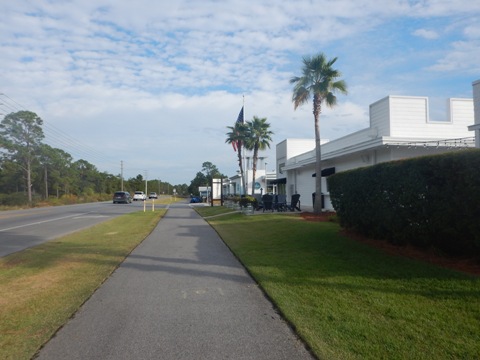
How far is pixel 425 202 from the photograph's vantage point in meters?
8.43

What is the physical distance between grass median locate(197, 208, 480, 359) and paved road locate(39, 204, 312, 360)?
0.32 m

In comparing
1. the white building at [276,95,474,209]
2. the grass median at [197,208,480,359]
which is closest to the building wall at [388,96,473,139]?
the white building at [276,95,474,209]

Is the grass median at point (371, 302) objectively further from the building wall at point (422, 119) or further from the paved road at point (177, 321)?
the building wall at point (422, 119)

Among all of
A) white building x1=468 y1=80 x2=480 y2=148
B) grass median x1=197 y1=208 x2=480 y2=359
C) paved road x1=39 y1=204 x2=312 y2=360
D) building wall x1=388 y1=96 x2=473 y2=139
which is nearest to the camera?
grass median x1=197 y1=208 x2=480 y2=359

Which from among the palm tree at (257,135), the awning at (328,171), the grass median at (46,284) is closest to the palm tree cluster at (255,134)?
the palm tree at (257,135)

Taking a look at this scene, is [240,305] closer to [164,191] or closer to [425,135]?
[425,135]

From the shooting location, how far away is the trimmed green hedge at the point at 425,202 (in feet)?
24.0

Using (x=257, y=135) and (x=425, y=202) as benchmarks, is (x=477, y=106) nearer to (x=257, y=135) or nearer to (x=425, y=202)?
(x=425, y=202)

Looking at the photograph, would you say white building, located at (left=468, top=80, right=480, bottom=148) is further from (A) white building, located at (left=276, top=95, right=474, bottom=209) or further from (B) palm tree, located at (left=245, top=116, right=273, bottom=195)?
(B) palm tree, located at (left=245, top=116, right=273, bottom=195)

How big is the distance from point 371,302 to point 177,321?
2660 mm

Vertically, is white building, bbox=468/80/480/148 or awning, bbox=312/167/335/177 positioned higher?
white building, bbox=468/80/480/148

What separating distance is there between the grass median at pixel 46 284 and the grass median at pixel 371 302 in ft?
9.88

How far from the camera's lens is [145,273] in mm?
9188

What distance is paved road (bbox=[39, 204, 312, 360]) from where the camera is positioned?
4777 millimetres
